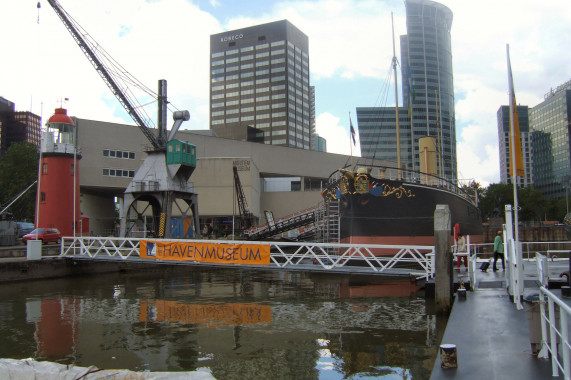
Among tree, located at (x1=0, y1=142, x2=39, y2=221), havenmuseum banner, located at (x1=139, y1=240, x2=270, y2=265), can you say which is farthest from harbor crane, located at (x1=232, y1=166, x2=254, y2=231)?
havenmuseum banner, located at (x1=139, y1=240, x2=270, y2=265)

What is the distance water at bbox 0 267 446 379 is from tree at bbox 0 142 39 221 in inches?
1862

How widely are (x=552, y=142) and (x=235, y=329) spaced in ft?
484

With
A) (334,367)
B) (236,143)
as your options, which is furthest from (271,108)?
(334,367)

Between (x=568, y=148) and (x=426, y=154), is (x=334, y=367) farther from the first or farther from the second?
(x=568, y=148)

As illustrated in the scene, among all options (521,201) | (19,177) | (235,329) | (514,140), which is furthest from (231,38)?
(235,329)

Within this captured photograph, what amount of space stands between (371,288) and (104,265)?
58.5 feet

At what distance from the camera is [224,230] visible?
194ft

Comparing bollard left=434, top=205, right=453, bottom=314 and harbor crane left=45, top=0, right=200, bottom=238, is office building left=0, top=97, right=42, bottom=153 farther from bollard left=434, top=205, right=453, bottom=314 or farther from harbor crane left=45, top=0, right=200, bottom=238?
bollard left=434, top=205, right=453, bottom=314

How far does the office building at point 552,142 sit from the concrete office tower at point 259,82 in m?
70.7

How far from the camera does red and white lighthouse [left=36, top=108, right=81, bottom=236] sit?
35.1m

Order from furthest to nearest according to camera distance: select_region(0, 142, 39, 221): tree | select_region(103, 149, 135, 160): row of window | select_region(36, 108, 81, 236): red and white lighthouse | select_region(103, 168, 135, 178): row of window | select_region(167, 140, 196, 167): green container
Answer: select_region(0, 142, 39, 221): tree
select_region(103, 149, 135, 160): row of window
select_region(103, 168, 135, 178): row of window
select_region(167, 140, 196, 167): green container
select_region(36, 108, 81, 236): red and white lighthouse

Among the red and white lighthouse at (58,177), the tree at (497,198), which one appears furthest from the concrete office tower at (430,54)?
the red and white lighthouse at (58,177)

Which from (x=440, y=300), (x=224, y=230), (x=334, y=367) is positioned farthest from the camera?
(x=224, y=230)

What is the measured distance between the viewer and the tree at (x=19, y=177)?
63594 millimetres
